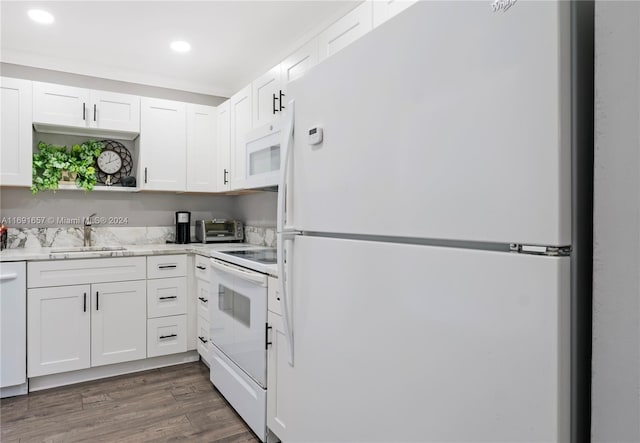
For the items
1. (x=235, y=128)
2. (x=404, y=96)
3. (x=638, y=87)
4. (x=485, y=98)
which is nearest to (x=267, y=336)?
(x=404, y=96)

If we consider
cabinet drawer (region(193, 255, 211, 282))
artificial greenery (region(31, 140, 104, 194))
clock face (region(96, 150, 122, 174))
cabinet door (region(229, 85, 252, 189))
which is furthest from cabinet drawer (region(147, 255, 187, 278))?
clock face (region(96, 150, 122, 174))

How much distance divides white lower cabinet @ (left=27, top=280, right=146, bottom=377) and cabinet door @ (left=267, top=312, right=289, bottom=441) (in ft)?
5.01

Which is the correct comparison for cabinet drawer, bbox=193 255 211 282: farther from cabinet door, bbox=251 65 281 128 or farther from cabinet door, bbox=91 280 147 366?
cabinet door, bbox=251 65 281 128

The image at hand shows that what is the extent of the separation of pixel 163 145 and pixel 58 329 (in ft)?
5.35

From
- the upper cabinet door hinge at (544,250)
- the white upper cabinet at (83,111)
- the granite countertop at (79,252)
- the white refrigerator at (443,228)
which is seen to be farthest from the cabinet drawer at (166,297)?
the upper cabinet door hinge at (544,250)

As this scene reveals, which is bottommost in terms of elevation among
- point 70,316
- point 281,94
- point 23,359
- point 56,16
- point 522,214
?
point 23,359

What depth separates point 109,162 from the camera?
139 inches

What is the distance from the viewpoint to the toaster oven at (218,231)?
145 inches

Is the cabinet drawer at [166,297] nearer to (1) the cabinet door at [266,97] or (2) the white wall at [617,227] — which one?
(1) the cabinet door at [266,97]

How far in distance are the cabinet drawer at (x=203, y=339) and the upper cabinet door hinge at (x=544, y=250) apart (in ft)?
8.81

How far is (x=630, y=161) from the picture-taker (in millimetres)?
607

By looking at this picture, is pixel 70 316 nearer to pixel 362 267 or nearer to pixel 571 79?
pixel 362 267

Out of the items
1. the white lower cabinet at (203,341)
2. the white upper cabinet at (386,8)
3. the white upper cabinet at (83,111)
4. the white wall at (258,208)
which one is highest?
the white upper cabinet at (386,8)

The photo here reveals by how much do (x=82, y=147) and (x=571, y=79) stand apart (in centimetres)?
367
